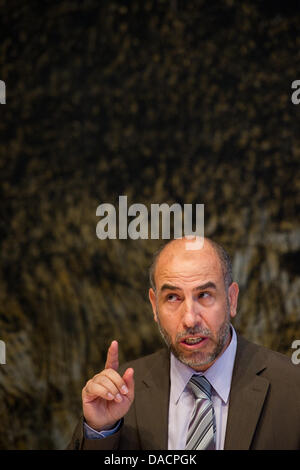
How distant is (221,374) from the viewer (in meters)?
1.38

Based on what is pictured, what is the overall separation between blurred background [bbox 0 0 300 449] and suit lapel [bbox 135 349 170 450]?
1.04 meters

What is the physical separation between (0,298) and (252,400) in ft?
4.79

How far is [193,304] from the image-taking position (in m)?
Answer: 1.32

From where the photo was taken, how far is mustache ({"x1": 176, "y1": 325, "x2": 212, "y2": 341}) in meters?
1.31

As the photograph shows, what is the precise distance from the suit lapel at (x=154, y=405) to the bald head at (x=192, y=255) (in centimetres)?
20

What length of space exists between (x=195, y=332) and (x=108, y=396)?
24 centimetres

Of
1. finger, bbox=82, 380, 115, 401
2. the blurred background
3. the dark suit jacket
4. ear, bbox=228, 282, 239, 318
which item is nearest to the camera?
finger, bbox=82, 380, 115, 401

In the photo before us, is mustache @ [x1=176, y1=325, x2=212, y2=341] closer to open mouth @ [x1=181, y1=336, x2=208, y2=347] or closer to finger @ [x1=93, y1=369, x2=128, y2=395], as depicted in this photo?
open mouth @ [x1=181, y1=336, x2=208, y2=347]

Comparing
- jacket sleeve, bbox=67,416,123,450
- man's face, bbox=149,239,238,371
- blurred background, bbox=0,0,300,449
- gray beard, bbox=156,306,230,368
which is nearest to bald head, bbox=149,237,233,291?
man's face, bbox=149,239,238,371

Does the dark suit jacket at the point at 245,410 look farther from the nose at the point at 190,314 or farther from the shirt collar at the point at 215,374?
the nose at the point at 190,314

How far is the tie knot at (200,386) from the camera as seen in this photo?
1.35 m

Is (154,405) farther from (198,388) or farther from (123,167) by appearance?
(123,167)

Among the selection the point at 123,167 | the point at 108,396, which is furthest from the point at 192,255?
the point at 123,167

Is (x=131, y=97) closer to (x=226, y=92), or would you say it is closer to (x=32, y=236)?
(x=226, y=92)
